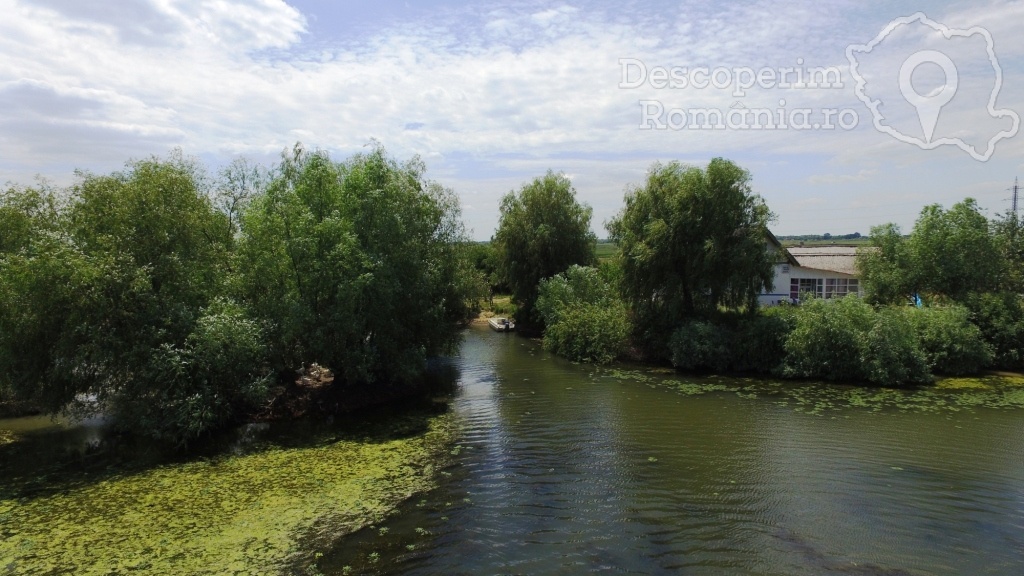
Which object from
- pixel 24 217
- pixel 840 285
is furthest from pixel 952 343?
pixel 24 217

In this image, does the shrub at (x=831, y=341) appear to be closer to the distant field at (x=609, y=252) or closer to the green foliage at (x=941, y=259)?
the green foliage at (x=941, y=259)

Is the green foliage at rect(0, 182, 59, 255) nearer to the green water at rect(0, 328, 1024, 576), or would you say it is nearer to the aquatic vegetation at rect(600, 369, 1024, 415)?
the green water at rect(0, 328, 1024, 576)

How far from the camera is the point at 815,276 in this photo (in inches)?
1681

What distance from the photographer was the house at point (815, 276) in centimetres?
4162

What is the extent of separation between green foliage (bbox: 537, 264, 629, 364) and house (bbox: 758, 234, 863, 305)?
46.8 ft

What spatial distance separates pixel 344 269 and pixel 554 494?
36.8 feet

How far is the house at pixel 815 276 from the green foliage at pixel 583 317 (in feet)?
46.8

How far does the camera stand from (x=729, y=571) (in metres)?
9.46

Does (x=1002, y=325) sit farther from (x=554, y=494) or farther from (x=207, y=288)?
(x=207, y=288)

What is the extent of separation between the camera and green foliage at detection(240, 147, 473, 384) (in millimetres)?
19453

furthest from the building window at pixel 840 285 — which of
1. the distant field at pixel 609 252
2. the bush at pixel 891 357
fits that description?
the bush at pixel 891 357

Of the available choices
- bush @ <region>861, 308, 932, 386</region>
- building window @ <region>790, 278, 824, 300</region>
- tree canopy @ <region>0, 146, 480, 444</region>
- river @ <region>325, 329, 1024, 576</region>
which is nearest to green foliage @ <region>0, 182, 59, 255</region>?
tree canopy @ <region>0, 146, 480, 444</region>

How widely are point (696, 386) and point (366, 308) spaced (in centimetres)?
1435

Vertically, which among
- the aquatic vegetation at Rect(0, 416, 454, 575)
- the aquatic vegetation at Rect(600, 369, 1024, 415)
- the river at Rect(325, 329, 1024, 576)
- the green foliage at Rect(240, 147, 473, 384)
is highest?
the green foliage at Rect(240, 147, 473, 384)
